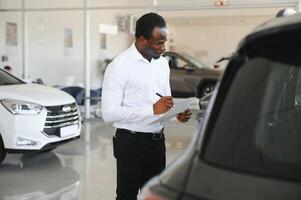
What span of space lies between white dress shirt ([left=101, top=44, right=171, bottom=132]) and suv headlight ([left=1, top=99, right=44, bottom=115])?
3586mm

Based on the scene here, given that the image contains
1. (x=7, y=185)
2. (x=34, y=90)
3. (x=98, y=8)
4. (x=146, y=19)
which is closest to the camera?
(x=146, y=19)

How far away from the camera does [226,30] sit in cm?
2002

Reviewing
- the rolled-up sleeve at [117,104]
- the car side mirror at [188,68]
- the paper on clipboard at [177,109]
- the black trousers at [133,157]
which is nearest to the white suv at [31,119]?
the black trousers at [133,157]

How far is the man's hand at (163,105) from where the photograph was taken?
2.85 metres

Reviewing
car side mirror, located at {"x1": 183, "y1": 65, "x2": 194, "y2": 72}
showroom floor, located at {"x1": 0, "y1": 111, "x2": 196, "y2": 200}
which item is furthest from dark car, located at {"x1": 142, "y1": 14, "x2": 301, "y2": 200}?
car side mirror, located at {"x1": 183, "y1": 65, "x2": 194, "y2": 72}

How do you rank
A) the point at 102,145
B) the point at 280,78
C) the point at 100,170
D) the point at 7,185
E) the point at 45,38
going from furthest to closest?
the point at 45,38 < the point at 102,145 < the point at 100,170 < the point at 7,185 < the point at 280,78

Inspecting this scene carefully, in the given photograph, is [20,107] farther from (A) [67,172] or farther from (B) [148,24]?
(B) [148,24]

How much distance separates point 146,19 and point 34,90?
439 cm

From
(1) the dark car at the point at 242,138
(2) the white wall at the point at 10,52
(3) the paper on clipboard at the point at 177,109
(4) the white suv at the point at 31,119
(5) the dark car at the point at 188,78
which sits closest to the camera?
(1) the dark car at the point at 242,138

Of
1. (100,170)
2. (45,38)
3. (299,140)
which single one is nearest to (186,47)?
(45,38)

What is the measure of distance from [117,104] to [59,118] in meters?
4.03

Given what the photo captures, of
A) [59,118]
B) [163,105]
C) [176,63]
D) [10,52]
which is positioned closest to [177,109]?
[163,105]

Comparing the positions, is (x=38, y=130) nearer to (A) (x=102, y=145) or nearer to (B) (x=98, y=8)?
(A) (x=102, y=145)

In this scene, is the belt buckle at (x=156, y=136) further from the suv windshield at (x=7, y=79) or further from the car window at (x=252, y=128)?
the suv windshield at (x=7, y=79)
